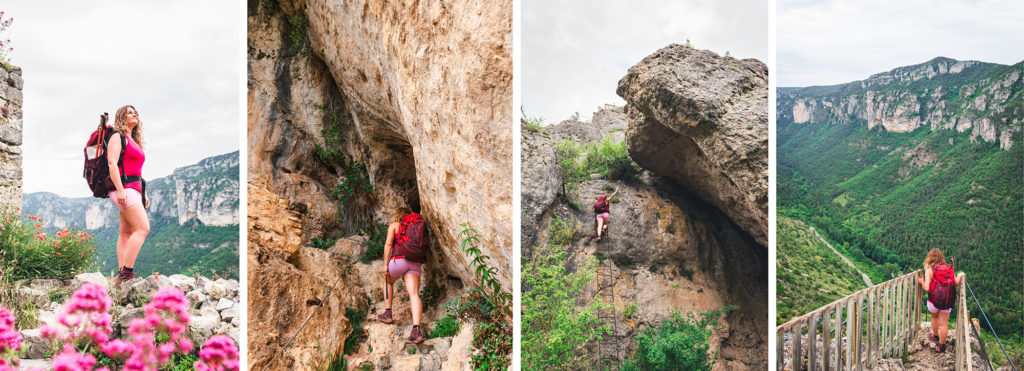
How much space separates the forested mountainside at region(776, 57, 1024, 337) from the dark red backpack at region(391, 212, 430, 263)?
280 cm

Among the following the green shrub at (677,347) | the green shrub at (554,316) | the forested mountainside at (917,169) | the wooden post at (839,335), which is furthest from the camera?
the green shrub at (677,347)

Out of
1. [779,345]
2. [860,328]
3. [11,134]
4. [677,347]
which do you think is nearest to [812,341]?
[779,345]

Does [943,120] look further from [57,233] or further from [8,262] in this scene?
[8,262]

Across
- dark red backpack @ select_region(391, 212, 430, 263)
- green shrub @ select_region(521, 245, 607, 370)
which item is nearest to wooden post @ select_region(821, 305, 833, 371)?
green shrub @ select_region(521, 245, 607, 370)

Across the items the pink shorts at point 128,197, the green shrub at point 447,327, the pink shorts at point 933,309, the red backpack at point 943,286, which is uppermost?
the pink shorts at point 128,197

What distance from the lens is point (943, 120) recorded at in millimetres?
2303

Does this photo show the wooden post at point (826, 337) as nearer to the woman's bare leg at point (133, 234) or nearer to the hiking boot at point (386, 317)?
the hiking boot at point (386, 317)

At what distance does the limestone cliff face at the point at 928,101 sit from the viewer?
84.7 inches

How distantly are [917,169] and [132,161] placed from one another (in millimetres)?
4829

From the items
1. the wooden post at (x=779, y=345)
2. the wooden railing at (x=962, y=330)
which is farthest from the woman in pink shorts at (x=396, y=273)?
the wooden railing at (x=962, y=330)

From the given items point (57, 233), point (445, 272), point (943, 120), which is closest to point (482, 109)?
point (445, 272)

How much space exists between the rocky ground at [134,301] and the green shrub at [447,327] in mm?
1405

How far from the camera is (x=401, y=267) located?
133 inches

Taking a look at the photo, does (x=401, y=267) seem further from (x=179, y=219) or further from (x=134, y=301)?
(x=134, y=301)
